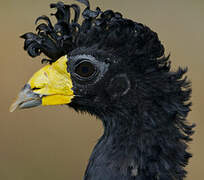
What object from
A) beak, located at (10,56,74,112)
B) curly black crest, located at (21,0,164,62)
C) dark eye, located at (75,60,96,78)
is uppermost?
curly black crest, located at (21,0,164,62)

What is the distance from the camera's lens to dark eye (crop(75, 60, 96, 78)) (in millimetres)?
2057

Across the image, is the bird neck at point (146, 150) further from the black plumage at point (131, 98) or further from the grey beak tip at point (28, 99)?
the grey beak tip at point (28, 99)

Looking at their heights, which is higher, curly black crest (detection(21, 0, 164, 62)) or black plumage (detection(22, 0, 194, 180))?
curly black crest (detection(21, 0, 164, 62))

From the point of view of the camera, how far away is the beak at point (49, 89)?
2.07 metres

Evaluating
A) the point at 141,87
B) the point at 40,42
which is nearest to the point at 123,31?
the point at 141,87

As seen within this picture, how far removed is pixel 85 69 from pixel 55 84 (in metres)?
0.17

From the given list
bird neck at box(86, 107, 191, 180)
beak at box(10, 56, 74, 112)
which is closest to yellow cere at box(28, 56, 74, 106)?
beak at box(10, 56, 74, 112)

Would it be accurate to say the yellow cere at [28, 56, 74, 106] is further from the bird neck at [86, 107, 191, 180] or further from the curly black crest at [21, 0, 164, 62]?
the bird neck at [86, 107, 191, 180]

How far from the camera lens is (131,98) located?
2033mm

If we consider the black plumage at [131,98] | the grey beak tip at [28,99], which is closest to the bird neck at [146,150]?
the black plumage at [131,98]

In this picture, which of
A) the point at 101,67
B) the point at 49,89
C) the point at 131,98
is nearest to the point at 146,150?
the point at 131,98

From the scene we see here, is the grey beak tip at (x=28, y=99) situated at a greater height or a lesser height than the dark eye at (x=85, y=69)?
lesser

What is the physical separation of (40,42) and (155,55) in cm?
60

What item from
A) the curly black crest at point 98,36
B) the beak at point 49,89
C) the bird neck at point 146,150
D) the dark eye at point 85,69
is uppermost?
the curly black crest at point 98,36
